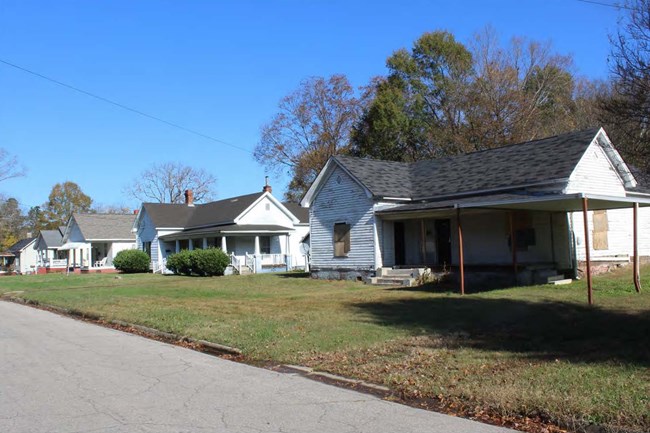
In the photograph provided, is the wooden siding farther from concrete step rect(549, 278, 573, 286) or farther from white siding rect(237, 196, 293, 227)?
white siding rect(237, 196, 293, 227)

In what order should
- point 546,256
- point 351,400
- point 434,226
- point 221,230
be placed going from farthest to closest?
point 221,230, point 434,226, point 546,256, point 351,400

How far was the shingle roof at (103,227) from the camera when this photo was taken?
53375mm

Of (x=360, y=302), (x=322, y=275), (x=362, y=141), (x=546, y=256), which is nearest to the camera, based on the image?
(x=360, y=302)

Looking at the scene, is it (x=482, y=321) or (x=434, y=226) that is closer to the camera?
(x=482, y=321)

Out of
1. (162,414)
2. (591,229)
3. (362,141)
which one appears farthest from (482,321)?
(362,141)

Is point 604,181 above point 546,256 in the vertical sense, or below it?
above

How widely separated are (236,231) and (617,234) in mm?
21966

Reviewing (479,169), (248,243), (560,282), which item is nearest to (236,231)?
(248,243)

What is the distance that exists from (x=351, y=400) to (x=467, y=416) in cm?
141

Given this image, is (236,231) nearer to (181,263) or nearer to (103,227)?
(181,263)

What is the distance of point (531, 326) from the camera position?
442 inches

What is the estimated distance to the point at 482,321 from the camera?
39.9 feet

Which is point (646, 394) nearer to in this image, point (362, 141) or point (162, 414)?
point (162, 414)

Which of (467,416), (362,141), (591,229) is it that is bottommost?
(467,416)
